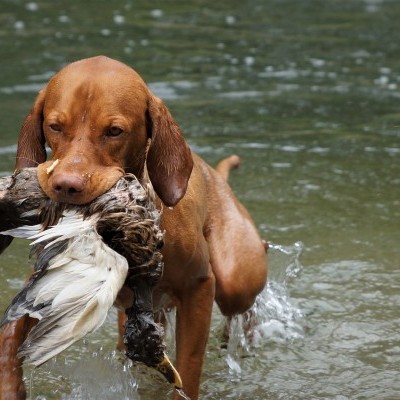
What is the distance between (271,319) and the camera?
6258 mm

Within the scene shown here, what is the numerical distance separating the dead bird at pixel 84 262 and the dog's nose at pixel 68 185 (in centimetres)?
7

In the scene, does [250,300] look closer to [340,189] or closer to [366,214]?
[366,214]

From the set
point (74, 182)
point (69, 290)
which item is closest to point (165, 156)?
point (74, 182)

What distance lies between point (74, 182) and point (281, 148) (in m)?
6.06

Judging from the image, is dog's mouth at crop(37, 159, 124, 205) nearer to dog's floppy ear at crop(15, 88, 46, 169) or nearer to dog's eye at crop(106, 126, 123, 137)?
dog's eye at crop(106, 126, 123, 137)

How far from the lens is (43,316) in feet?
11.4

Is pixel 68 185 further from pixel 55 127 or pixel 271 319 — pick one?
pixel 271 319

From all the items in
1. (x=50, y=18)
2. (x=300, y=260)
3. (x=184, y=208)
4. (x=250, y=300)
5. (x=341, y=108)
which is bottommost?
(x=50, y=18)

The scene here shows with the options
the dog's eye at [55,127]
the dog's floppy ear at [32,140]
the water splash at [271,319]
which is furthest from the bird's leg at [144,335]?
the water splash at [271,319]

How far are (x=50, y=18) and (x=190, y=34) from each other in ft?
7.36

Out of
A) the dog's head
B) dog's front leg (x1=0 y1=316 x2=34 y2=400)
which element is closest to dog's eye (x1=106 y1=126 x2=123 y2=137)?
→ the dog's head

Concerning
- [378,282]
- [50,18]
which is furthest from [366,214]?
[50,18]

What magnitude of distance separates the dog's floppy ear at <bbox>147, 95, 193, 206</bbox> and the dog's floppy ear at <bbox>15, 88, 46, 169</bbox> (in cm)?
43

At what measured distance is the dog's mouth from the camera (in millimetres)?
3779
